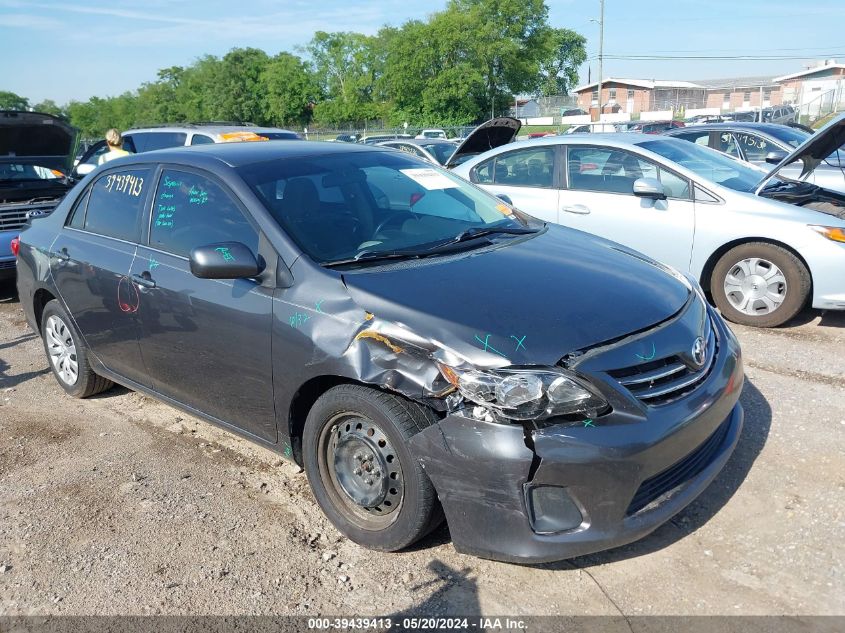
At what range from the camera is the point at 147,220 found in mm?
4031

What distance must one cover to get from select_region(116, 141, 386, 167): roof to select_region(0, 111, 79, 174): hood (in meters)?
4.52

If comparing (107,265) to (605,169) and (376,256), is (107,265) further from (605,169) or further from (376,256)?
(605,169)

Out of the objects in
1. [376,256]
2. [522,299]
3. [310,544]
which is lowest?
[310,544]

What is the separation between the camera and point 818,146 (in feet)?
18.7

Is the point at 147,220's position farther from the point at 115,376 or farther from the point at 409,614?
the point at 409,614

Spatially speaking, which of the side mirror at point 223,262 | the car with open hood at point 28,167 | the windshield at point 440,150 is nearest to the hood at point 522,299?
the side mirror at point 223,262

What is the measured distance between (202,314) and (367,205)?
101 cm

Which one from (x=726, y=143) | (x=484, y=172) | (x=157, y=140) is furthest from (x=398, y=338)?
(x=726, y=143)

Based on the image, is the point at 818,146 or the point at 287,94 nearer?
the point at 818,146

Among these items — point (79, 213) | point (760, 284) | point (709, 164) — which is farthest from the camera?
point (709, 164)

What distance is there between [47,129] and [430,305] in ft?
24.1

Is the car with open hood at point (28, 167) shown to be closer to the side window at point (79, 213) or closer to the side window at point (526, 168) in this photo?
the side window at point (79, 213)

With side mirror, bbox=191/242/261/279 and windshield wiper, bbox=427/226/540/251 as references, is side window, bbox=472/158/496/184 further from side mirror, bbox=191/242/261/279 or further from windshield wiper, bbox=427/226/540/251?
side mirror, bbox=191/242/261/279

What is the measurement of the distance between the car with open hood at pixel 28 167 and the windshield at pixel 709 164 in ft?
21.6
